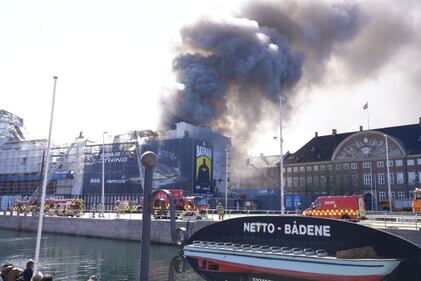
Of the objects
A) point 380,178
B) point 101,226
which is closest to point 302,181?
point 380,178

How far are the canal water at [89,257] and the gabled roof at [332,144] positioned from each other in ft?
192

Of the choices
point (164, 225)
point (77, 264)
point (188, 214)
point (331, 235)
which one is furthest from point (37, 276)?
point (188, 214)

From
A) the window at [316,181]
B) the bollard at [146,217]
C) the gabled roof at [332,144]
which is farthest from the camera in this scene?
the window at [316,181]

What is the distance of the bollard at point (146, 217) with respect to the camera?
5592mm

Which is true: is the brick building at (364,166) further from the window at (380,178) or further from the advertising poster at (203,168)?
the advertising poster at (203,168)

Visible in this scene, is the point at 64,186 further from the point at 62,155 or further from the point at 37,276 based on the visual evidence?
the point at 37,276

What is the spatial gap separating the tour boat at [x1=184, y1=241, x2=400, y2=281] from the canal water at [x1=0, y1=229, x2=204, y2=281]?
9059 mm

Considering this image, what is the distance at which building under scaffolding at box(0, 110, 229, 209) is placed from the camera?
6956cm

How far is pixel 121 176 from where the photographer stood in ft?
239

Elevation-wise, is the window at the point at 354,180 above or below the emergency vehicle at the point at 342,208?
above

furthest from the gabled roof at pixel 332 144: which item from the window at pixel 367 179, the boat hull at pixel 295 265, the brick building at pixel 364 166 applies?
the boat hull at pixel 295 265

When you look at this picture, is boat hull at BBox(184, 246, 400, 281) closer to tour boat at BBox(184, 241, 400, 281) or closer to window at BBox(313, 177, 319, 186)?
tour boat at BBox(184, 241, 400, 281)

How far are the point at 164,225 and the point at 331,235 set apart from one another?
79.3 ft

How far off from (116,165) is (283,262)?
6683 centimetres
